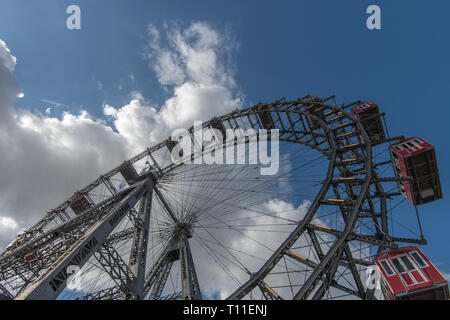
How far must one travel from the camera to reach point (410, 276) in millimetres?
10898

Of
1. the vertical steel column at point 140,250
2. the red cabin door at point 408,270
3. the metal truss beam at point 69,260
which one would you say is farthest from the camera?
the vertical steel column at point 140,250

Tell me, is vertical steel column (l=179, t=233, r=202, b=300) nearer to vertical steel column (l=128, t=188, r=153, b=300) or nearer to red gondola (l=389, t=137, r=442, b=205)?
vertical steel column (l=128, t=188, r=153, b=300)

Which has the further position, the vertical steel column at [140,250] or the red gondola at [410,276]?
the vertical steel column at [140,250]

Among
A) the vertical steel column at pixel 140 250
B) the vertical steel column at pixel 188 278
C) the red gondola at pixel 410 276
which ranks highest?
the vertical steel column at pixel 140 250

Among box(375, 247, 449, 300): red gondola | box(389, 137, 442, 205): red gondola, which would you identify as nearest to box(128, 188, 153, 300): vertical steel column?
box(375, 247, 449, 300): red gondola

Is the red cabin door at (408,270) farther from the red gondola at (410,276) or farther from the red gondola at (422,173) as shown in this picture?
the red gondola at (422,173)

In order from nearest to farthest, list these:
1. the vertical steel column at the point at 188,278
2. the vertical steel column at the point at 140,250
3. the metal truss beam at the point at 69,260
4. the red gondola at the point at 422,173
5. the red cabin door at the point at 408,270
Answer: the metal truss beam at the point at 69,260, the red cabin door at the point at 408,270, the vertical steel column at the point at 140,250, the red gondola at the point at 422,173, the vertical steel column at the point at 188,278

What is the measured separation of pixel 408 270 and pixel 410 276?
35 centimetres

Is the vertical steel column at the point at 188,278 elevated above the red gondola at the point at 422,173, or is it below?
below

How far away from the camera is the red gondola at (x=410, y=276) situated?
10336 millimetres

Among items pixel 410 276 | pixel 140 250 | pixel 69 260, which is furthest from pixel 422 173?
pixel 69 260

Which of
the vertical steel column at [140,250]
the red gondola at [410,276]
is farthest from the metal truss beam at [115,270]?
the red gondola at [410,276]

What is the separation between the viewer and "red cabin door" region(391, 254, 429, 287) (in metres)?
10.6

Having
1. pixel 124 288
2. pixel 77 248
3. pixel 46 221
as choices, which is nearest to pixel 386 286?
pixel 124 288
